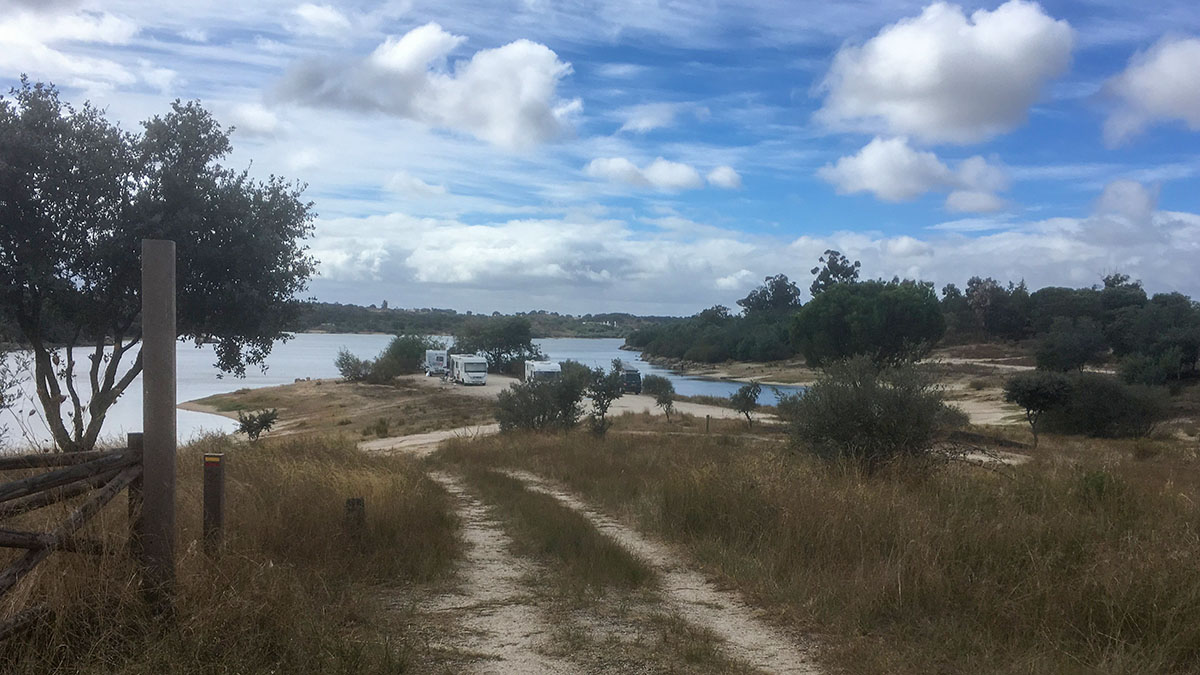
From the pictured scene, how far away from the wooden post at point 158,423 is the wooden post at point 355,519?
312 centimetres

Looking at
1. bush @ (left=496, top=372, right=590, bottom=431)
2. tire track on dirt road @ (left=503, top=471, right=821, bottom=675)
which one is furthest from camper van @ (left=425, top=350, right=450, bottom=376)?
tire track on dirt road @ (left=503, top=471, right=821, bottom=675)

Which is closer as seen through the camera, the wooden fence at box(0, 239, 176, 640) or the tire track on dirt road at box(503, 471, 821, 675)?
the wooden fence at box(0, 239, 176, 640)

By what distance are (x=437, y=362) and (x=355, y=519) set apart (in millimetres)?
75601

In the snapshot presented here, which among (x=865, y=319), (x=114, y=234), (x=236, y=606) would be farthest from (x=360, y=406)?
(x=236, y=606)

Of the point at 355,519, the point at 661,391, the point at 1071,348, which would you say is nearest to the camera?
the point at 355,519

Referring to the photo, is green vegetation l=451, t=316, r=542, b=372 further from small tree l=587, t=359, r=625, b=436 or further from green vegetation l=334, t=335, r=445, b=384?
small tree l=587, t=359, r=625, b=436

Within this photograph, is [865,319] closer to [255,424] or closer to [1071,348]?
[1071,348]

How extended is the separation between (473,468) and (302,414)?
4337 cm

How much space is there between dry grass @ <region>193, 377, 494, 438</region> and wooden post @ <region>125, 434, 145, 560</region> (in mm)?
35656

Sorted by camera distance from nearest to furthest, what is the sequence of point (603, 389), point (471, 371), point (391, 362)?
1. point (603, 389)
2. point (471, 371)
3. point (391, 362)

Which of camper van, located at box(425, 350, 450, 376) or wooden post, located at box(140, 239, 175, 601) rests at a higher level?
wooden post, located at box(140, 239, 175, 601)

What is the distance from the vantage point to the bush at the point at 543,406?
103 ft

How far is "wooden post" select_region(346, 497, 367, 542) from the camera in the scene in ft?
28.5

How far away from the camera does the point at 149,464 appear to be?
5555mm
